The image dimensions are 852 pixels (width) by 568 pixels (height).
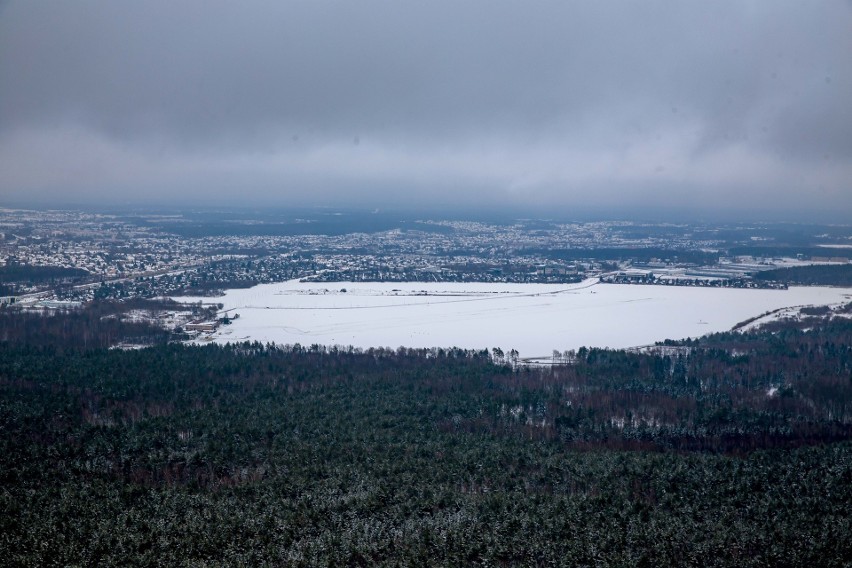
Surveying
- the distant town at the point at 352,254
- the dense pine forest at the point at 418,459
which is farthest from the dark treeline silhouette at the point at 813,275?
the dense pine forest at the point at 418,459

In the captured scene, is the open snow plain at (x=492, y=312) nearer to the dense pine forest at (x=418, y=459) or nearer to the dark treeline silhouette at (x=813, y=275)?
the dark treeline silhouette at (x=813, y=275)

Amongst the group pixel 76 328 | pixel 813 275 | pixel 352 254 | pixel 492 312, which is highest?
pixel 813 275

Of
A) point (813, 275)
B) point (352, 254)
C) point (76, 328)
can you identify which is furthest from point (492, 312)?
point (352, 254)

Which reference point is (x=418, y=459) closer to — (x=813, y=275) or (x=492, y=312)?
(x=492, y=312)

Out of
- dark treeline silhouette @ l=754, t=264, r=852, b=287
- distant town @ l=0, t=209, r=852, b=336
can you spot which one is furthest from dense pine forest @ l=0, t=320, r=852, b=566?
dark treeline silhouette @ l=754, t=264, r=852, b=287

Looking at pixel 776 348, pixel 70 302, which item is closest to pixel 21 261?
pixel 70 302

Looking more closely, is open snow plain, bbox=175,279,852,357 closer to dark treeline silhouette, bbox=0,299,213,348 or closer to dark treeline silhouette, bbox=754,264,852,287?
dark treeline silhouette, bbox=0,299,213,348

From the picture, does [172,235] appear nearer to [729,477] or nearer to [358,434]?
[358,434]
